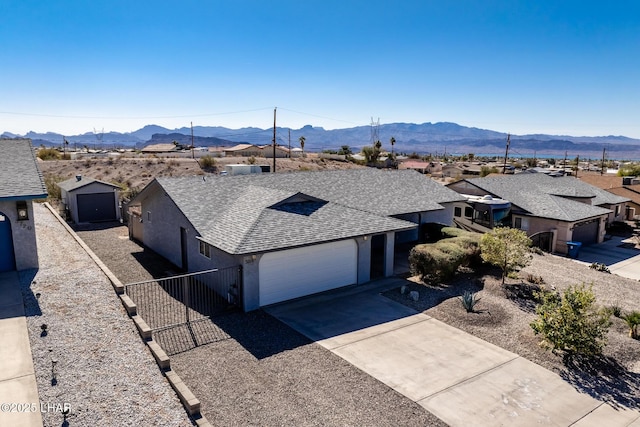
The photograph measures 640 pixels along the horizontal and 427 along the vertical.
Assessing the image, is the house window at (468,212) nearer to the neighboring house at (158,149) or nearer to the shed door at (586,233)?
the shed door at (586,233)

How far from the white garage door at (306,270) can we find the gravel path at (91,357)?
494 cm

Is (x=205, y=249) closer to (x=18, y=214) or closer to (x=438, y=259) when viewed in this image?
(x=18, y=214)

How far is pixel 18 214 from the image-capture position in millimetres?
15711

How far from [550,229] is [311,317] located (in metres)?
21.4

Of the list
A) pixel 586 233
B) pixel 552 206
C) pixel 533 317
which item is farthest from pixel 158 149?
pixel 533 317

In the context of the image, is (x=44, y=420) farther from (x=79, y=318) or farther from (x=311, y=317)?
(x=311, y=317)

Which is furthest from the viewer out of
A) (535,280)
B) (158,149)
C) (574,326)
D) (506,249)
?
(158,149)

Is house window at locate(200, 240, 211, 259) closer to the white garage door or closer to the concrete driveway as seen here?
the white garage door

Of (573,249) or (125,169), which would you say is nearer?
(573,249)

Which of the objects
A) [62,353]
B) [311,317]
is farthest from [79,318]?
[311,317]

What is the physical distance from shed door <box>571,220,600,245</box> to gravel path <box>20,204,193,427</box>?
29099mm

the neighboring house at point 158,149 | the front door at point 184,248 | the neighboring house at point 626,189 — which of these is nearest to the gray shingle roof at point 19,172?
the front door at point 184,248

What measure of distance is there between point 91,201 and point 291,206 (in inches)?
808

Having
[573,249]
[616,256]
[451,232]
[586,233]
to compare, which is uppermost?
[451,232]
